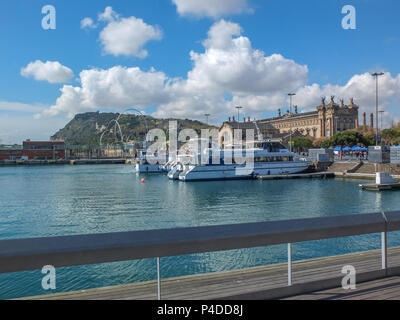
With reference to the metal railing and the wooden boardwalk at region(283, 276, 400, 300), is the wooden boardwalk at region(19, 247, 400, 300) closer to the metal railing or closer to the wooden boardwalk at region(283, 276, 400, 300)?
the wooden boardwalk at region(283, 276, 400, 300)

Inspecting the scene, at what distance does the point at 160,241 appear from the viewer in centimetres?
345

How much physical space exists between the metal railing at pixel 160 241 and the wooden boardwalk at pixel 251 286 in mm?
329

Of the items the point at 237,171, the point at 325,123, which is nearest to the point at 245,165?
the point at 237,171

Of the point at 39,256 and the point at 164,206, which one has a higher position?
the point at 39,256

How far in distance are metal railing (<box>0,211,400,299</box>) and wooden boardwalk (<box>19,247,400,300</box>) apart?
329 millimetres

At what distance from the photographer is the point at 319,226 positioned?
412 centimetres

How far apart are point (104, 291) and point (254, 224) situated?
207cm

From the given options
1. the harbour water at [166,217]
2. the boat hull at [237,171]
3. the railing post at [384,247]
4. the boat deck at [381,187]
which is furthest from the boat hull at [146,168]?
the railing post at [384,247]

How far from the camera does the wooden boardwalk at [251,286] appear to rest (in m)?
4.01

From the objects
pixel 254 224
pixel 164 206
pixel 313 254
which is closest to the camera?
pixel 254 224

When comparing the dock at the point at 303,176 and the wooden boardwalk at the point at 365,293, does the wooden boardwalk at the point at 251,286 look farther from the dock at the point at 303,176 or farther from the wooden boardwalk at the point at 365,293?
the dock at the point at 303,176

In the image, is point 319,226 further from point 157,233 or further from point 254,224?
point 157,233
